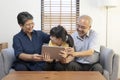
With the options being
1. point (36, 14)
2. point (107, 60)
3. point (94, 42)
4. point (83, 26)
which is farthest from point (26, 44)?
point (36, 14)

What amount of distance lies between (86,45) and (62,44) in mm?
395

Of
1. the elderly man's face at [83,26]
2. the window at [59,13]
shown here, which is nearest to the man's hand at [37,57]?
the elderly man's face at [83,26]

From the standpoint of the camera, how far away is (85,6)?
4305mm

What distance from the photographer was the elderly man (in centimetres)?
310

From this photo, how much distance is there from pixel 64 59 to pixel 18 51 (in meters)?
0.58

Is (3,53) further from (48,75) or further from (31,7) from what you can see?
(31,7)

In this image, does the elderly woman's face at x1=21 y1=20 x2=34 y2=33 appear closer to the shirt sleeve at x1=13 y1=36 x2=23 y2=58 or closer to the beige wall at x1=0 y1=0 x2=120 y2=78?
the shirt sleeve at x1=13 y1=36 x2=23 y2=58

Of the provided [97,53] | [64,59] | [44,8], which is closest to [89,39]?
[97,53]

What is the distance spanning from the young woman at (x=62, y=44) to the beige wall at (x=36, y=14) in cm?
142

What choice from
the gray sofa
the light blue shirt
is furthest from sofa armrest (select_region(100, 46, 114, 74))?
the light blue shirt

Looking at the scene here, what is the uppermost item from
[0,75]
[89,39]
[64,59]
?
[89,39]

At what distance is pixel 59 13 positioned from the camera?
171 inches

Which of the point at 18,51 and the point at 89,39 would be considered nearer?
the point at 18,51

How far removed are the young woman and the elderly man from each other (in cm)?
13
